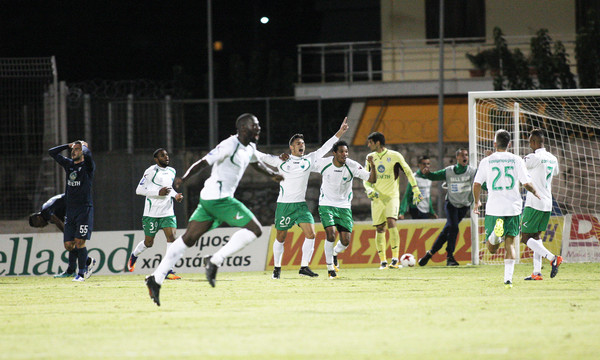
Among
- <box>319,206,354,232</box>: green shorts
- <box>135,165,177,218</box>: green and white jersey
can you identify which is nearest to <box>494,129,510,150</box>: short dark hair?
<box>319,206,354,232</box>: green shorts

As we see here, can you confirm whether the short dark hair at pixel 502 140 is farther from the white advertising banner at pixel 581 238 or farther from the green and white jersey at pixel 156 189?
the white advertising banner at pixel 581 238

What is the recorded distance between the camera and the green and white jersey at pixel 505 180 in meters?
11.4

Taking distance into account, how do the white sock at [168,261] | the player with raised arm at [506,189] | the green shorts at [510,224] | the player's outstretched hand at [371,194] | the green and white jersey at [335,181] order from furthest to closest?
the player's outstretched hand at [371,194] < the green and white jersey at [335,181] < the green shorts at [510,224] < the player with raised arm at [506,189] < the white sock at [168,261]

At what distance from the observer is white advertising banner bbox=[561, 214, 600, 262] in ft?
56.1

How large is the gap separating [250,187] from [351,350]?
20723 millimetres

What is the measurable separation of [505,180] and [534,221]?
150 cm

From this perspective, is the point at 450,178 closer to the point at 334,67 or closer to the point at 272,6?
the point at 334,67

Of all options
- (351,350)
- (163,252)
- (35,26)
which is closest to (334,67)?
(35,26)

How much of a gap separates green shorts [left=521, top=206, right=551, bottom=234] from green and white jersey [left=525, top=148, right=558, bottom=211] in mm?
75

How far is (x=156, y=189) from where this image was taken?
49.1ft

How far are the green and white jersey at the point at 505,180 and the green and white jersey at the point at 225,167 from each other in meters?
3.51

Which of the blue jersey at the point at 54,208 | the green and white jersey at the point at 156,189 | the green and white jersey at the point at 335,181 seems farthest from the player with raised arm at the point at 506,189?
the blue jersey at the point at 54,208

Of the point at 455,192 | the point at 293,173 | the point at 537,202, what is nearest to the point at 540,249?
the point at 537,202

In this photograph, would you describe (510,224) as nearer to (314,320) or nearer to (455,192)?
(314,320)
